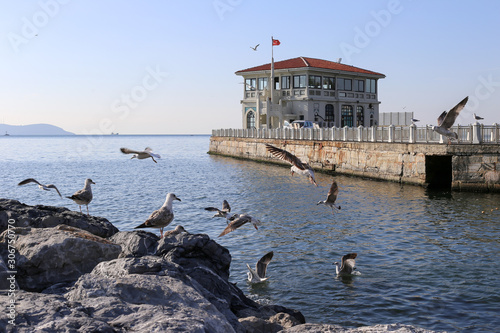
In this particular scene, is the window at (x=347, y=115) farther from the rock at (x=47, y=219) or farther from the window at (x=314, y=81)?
the rock at (x=47, y=219)

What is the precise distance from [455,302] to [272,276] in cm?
415

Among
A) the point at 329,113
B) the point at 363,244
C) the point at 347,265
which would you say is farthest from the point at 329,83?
the point at 347,265

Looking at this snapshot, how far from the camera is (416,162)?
2684cm

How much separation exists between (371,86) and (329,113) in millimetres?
8394

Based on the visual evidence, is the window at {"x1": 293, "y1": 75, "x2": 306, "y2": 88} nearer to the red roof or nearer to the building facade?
the building facade

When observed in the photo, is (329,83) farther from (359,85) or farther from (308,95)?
(359,85)

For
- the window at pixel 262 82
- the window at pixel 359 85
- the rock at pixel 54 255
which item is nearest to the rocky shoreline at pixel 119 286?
the rock at pixel 54 255

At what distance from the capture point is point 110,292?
5.68 meters

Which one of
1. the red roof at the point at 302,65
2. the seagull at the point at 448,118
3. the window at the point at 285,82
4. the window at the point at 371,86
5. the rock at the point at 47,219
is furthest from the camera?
the window at the point at 371,86

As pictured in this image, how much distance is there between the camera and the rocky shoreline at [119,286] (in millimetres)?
4965

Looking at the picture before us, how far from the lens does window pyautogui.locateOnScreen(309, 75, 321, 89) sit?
178 ft

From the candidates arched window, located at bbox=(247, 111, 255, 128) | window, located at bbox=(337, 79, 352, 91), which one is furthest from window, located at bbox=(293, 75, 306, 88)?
arched window, located at bbox=(247, 111, 255, 128)

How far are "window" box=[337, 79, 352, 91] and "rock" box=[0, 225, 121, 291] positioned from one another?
167 ft

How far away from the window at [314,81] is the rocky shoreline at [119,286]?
46.0 m
